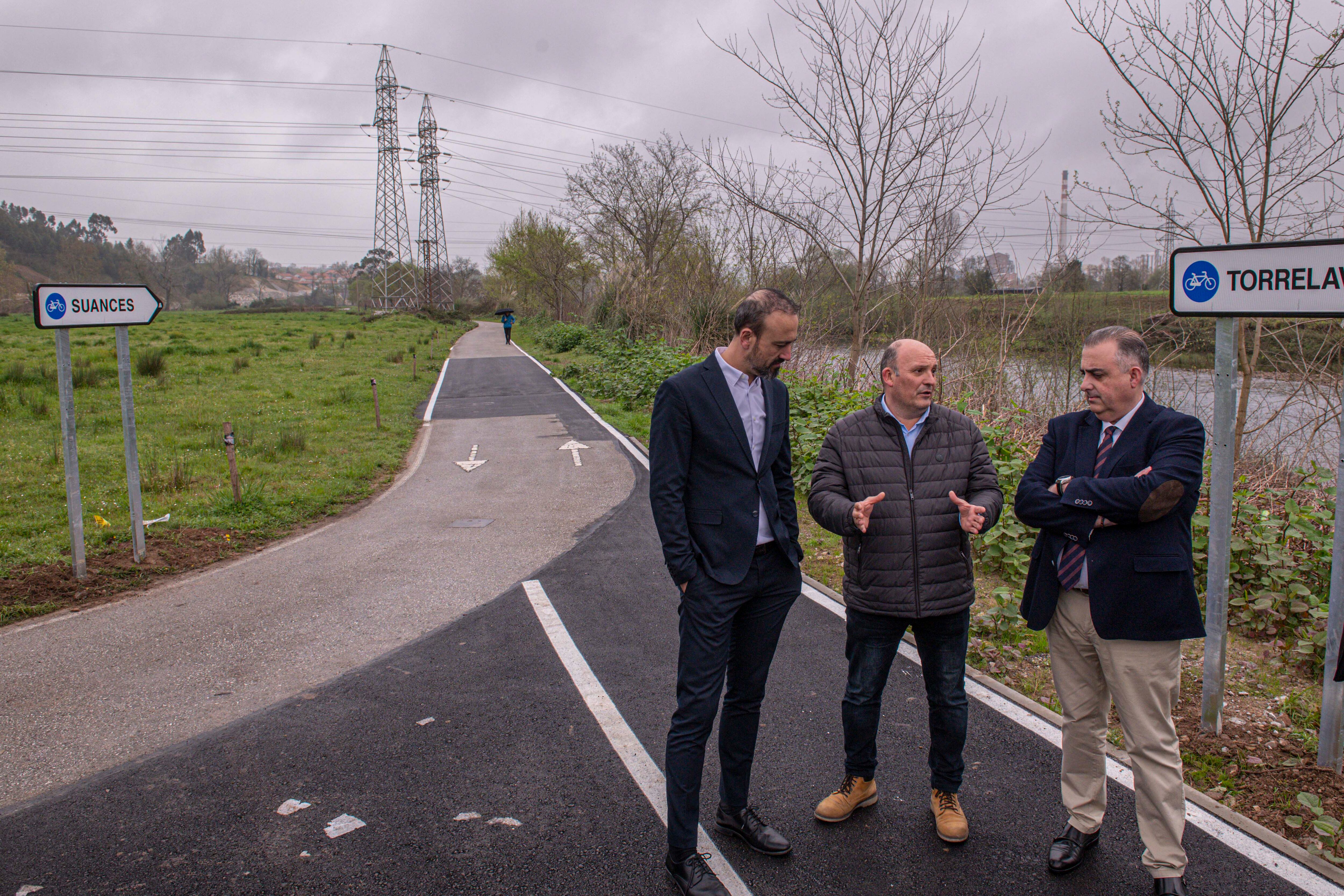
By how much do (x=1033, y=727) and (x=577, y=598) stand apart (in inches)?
136

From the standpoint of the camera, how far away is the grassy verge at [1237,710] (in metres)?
3.55

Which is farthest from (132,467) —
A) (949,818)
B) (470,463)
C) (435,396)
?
(435,396)

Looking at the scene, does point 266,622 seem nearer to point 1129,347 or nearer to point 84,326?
point 84,326

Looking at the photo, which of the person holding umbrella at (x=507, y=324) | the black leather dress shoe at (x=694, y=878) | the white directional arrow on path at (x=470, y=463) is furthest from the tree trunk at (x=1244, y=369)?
the person holding umbrella at (x=507, y=324)

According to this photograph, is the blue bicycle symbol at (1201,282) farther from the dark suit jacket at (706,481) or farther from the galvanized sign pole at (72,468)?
the galvanized sign pole at (72,468)

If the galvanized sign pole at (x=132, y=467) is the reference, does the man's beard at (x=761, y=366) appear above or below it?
above

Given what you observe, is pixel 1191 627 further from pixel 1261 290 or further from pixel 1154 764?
pixel 1261 290

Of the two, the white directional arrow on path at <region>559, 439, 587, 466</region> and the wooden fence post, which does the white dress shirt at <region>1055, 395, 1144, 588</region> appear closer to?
the wooden fence post

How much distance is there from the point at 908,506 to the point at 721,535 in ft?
2.57

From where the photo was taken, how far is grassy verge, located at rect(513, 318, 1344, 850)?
3.55m

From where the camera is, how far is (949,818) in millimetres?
3330

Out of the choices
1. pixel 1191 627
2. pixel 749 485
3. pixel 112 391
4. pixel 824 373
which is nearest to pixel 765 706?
pixel 749 485

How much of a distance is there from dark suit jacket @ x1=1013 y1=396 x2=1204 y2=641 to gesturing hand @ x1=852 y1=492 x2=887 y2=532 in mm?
629

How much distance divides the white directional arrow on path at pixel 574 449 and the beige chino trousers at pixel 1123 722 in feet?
32.9
